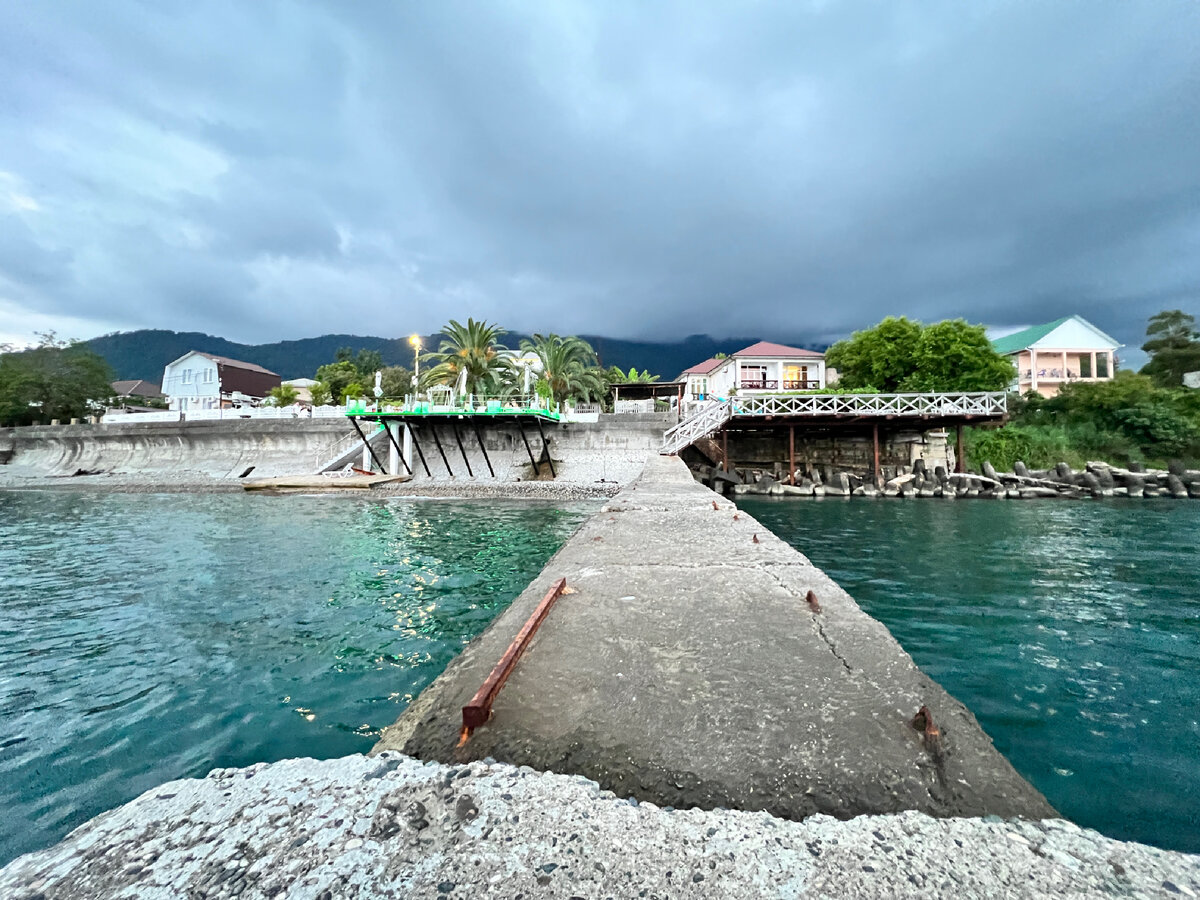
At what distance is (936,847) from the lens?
145 centimetres

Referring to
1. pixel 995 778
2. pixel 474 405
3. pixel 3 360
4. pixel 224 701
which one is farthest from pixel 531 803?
pixel 3 360

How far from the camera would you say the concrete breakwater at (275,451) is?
→ 95.7 ft

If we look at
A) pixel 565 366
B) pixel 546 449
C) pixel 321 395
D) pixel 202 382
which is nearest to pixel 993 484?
pixel 546 449

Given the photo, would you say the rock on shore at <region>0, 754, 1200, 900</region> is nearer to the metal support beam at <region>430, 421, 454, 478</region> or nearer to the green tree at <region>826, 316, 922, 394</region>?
the metal support beam at <region>430, 421, 454, 478</region>

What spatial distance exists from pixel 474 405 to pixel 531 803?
29.2 metres

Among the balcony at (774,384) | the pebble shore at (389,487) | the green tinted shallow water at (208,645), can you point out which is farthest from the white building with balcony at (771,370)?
the green tinted shallow water at (208,645)

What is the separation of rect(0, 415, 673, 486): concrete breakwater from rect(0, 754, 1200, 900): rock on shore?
25893mm

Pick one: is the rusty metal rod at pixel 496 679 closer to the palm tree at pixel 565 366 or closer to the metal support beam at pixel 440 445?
the metal support beam at pixel 440 445

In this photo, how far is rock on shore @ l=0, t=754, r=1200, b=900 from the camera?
1324mm

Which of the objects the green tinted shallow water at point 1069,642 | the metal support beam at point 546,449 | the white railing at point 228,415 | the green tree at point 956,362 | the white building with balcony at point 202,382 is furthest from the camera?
the white building with balcony at point 202,382

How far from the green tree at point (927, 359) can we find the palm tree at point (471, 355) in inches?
1089

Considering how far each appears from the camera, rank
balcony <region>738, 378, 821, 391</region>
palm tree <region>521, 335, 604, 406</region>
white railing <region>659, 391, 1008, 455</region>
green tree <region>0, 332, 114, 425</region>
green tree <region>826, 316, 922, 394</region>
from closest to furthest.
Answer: white railing <region>659, 391, 1008, 455</region> < green tree <region>826, 316, 922, 394</region> < palm tree <region>521, 335, 604, 406</region> < green tree <region>0, 332, 114, 425</region> < balcony <region>738, 378, 821, 391</region>

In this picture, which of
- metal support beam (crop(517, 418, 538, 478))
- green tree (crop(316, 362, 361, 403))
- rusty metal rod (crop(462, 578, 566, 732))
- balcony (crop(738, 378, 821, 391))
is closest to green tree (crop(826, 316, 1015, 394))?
balcony (crop(738, 378, 821, 391))

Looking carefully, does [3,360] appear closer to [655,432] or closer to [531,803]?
[655,432]
